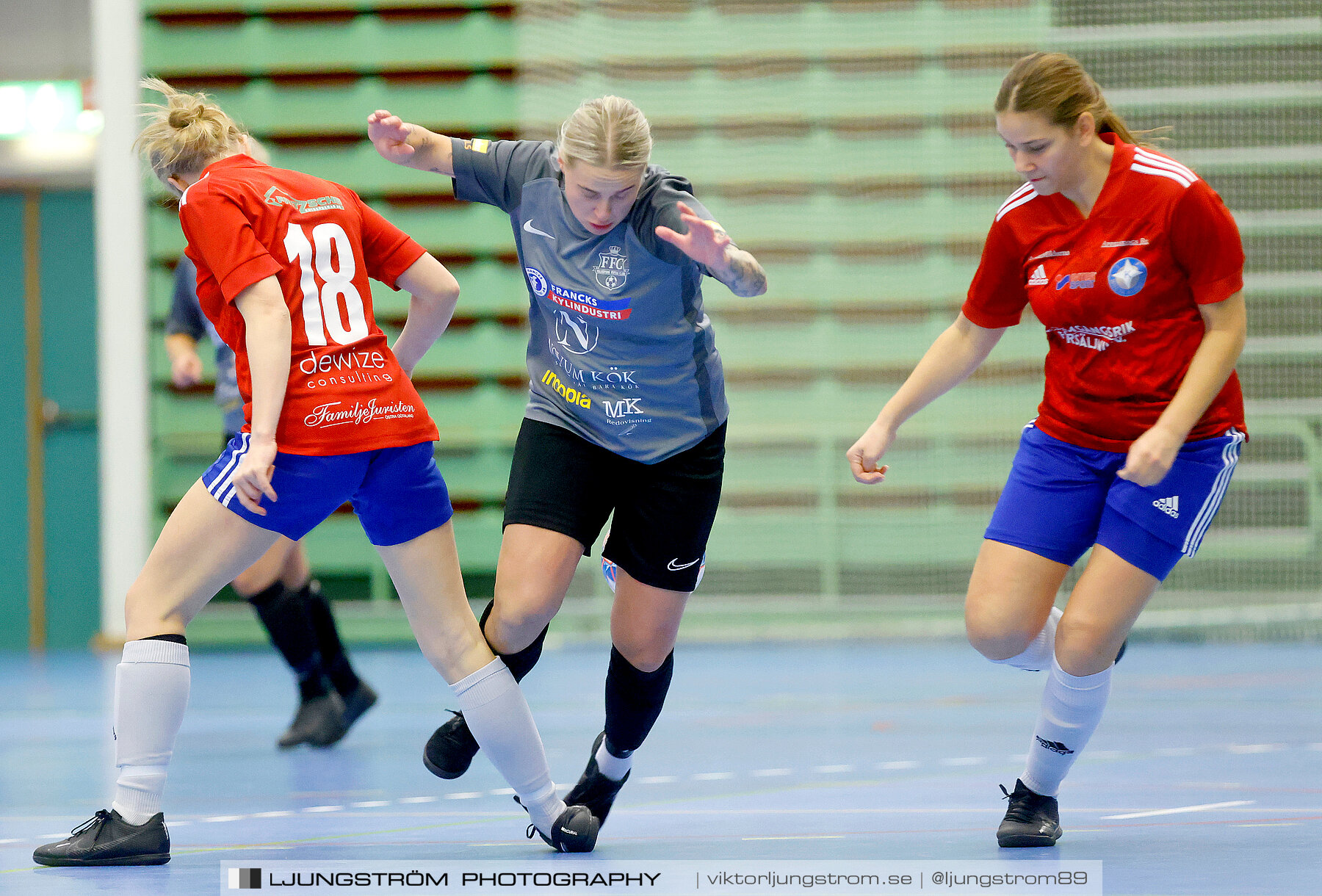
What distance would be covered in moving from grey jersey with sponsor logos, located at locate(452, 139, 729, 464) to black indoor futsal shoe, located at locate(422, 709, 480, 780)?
2.19ft

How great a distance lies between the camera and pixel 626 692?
3.06 m

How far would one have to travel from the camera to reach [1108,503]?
2924mm

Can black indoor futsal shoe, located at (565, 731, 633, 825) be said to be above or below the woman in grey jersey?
below

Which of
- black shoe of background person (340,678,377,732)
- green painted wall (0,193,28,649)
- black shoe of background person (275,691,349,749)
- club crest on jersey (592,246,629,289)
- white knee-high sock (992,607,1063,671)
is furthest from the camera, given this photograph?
green painted wall (0,193,28,649)

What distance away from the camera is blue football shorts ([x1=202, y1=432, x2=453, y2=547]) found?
2691 millimetres

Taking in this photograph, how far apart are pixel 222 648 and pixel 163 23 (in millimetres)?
3598

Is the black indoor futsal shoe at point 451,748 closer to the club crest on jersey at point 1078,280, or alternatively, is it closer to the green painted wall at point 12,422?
the club crest on jersey at point 1078,280

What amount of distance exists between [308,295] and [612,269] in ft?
1.98

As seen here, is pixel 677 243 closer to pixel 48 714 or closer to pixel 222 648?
pixel 48 714

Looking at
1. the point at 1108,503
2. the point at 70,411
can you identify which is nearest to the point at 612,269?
the point at 1108,503

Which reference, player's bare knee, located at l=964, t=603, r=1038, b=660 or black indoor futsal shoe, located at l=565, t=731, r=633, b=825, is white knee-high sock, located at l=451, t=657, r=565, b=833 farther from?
player's bare knee, located at l=964, t=603, r=1038, b=660

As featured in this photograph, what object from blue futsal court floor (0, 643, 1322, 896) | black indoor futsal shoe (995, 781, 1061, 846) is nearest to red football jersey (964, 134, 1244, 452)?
black indoor futsal shoe (995, 781, 1061, 846)

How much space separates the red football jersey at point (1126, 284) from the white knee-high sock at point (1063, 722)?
19.0 inches

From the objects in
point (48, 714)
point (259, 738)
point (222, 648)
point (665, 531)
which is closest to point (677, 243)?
point (665, 531)
